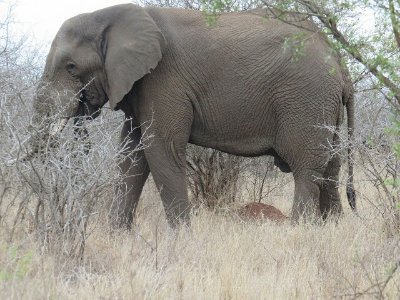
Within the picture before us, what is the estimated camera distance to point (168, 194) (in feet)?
22.8

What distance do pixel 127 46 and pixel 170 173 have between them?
1.22 metres

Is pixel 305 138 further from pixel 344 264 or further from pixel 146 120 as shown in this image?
pixel 344 264

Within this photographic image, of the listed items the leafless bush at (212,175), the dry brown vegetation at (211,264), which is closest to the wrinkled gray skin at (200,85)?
the dry brown vegetation at (211,264)

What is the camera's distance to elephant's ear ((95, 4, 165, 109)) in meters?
6.87

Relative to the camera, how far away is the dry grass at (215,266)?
3.98m

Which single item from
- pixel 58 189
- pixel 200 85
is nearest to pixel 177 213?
pixel 200 85

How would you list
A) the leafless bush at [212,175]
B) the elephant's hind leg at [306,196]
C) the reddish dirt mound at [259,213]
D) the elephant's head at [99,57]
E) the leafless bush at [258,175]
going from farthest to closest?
the leafless bush at [258,175] → the leafless bush at [212,175] → the reddish dirt mound at [259,213] → the elephant's hind leg at [306,196] → the elephant's head at [99,57]

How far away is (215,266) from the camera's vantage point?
477 cm

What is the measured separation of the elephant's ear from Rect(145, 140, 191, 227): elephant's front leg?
563 millimetres

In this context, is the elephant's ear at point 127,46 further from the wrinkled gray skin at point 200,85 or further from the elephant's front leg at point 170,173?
the elephant's front leg at point 170,173

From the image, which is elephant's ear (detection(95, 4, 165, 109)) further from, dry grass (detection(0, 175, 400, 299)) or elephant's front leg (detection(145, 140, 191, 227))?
dry grass (detection(0, 175, 400, 299))

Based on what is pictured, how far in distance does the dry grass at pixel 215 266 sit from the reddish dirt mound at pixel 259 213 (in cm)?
131

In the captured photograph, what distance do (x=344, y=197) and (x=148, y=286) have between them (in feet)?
20.4

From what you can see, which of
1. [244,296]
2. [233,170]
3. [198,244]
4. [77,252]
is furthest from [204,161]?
[244,296]
